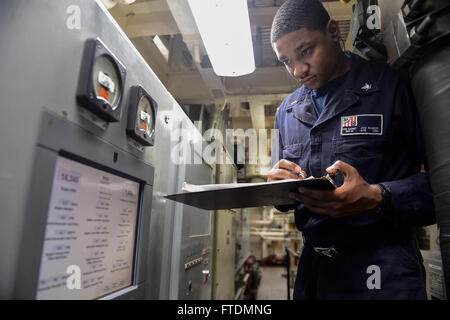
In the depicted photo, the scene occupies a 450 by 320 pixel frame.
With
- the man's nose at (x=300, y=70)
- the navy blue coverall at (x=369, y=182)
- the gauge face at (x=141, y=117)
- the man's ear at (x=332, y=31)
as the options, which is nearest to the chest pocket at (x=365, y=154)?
the navy blue coverall at (x=369, y=182)

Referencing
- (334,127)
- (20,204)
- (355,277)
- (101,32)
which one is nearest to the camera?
(20,204)

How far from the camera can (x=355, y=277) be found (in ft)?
2.97

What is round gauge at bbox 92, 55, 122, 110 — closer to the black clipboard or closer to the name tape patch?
the black clipboard

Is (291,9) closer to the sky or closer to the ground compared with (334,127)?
closer to the sky

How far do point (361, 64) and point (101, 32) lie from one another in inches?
37.6

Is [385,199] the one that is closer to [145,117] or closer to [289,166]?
[289,166]

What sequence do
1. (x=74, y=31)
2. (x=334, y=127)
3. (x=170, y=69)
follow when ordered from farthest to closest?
(x=170, y=69)
(x=334, y=127)
(x=74, y=31)

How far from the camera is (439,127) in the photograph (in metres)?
0.69

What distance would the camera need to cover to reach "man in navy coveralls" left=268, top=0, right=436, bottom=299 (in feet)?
2.78

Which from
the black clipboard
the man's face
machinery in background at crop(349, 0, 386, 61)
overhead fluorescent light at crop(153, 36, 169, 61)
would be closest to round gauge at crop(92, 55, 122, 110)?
the black clipboard

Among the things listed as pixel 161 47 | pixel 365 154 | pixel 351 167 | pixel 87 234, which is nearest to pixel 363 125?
pixel 365 154

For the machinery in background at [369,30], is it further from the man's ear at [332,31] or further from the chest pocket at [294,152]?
the chest pocket at [294,152]
